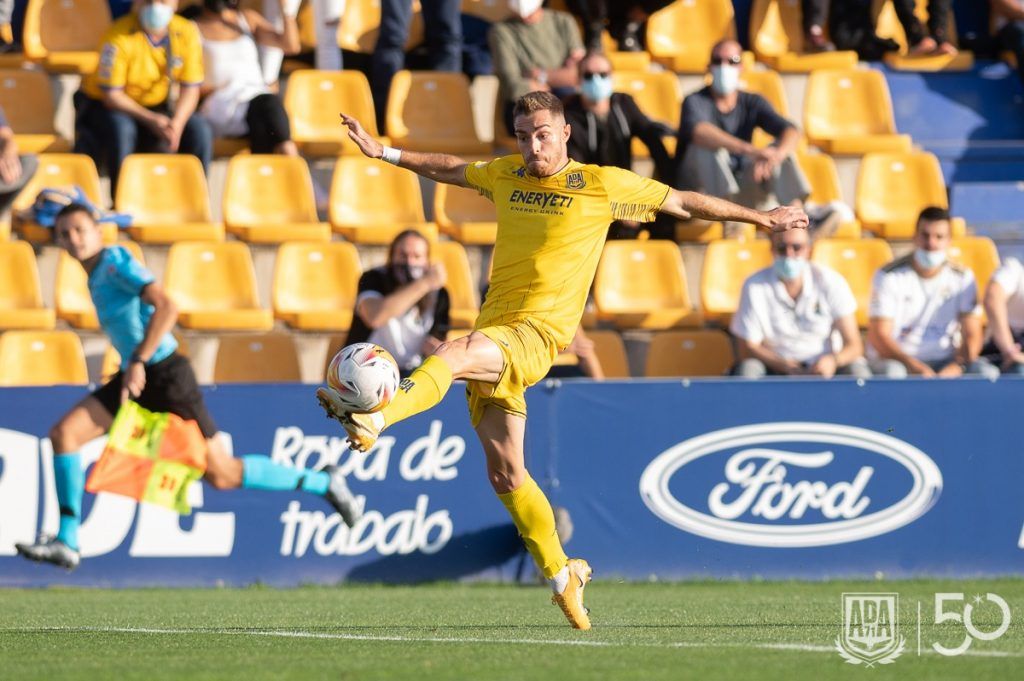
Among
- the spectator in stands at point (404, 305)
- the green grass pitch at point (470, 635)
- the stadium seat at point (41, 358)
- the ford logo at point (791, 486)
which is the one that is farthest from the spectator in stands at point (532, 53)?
the green grass pitch at point (470, 635)

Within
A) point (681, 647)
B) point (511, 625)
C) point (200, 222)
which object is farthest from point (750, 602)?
point (200, 222)

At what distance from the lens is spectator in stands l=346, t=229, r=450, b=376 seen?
439 inches

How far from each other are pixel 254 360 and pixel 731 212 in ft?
19.2

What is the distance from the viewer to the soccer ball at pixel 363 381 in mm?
6281

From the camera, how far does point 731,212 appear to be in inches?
281

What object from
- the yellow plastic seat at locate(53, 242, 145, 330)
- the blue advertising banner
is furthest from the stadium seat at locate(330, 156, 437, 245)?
A: the blue advertising banner

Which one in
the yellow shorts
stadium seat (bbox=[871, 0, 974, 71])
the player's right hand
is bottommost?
stadium seat (bbox=[871, 0, 974, 71])

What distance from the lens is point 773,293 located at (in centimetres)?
1189

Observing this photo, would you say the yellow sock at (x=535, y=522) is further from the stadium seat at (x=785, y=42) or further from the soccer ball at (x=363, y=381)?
the stadium seat at (x=785, y=42)

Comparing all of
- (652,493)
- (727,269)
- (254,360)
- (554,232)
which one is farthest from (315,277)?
(554,232)

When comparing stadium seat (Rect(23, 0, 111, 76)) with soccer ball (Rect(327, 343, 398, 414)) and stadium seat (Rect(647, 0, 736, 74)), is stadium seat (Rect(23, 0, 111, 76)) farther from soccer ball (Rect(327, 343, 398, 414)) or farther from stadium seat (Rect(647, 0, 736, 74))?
soccer ball (Rect(327, 343, 398, 414))

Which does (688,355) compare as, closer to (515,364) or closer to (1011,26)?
(515,364)

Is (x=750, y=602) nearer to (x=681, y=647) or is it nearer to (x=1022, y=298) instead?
(x=681, y=647)

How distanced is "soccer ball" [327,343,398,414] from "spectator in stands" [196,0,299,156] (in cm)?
746
